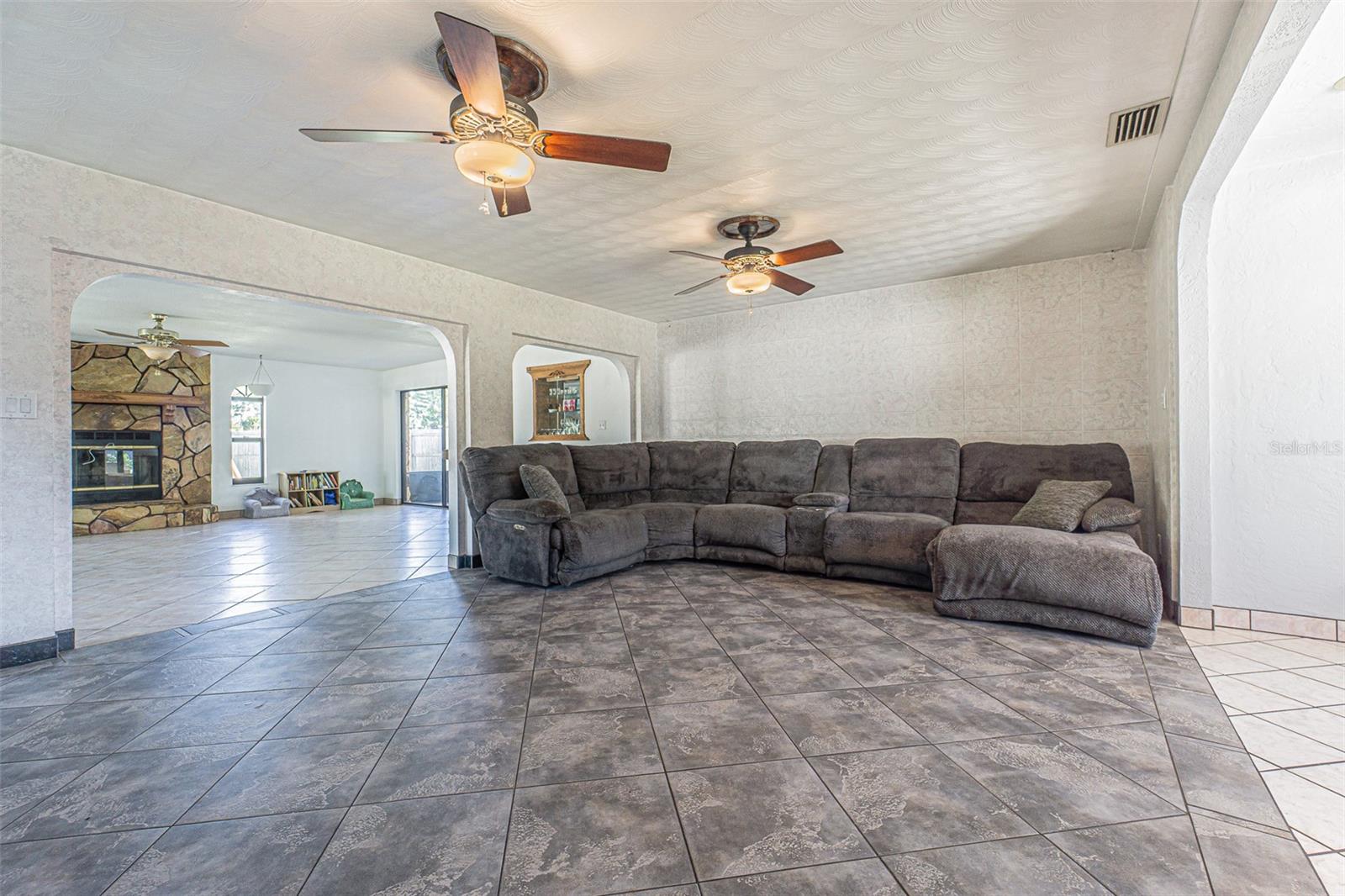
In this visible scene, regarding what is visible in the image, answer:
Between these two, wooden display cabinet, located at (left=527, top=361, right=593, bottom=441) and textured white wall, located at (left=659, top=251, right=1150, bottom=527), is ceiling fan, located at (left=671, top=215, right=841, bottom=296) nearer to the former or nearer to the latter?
textured white wall, located at (left=659, top=251, right=1150, bottom=527)

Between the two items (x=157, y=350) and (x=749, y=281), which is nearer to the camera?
(x=749, y=281)

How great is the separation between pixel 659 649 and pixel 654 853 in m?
1.40

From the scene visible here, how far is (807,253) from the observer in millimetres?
3686

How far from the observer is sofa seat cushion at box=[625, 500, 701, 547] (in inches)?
189

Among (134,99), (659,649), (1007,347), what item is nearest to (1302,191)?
(1007,347)

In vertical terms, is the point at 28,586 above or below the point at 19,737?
above

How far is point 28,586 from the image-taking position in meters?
2.80

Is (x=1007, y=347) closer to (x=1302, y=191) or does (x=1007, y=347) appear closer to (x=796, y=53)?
(x=1302, y=191)

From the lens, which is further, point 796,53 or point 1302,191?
point 1302,191

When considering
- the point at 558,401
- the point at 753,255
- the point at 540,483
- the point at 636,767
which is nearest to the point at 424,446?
the point at 558,401

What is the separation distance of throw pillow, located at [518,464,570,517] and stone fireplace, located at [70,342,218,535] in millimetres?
6943

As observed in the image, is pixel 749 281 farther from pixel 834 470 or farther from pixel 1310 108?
pixel 1310 108

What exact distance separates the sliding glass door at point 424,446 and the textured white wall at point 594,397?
8.22ft

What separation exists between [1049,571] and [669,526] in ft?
8.86
